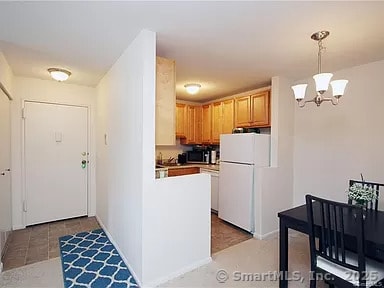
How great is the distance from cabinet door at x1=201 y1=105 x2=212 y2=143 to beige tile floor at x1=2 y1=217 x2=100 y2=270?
2.61 m

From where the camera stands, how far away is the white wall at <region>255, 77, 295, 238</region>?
3.25 m

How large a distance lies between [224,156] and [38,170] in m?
2.95

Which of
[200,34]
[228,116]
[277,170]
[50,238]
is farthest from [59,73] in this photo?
[277,170]

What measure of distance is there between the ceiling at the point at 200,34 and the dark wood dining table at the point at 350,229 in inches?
60.9

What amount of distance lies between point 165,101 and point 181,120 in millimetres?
2497

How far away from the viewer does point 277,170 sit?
3.41 metres

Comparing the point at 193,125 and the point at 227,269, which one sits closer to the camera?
the point at 227,269

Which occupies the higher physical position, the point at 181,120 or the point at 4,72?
the point at 4,72

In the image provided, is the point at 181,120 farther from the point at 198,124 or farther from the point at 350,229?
the point at 350,229

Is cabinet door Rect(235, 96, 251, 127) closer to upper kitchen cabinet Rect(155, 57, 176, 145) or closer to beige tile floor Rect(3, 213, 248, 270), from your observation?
beige tile floor Rect(3, 213, 248, 270)

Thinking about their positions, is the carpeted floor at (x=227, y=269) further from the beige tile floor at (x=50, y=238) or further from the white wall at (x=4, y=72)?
the white wall at (x=4, y=72)

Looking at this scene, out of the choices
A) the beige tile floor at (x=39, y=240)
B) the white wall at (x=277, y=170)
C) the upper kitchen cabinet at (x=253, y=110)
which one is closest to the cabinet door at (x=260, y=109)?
the upper kitchen cabinet at (x=253, y=110)

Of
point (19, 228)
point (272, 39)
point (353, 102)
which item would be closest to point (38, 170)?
point (19, 228)

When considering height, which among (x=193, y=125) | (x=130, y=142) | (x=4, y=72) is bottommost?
(x=130, y=142)
